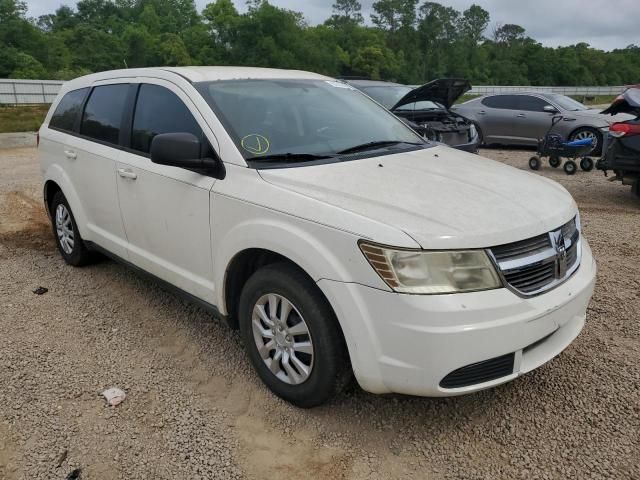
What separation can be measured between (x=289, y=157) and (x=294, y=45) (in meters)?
72.5

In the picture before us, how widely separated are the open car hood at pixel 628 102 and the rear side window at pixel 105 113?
19.9 feet

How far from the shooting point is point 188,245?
3342mm

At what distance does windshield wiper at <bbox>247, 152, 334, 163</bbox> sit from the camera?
305 centimetres

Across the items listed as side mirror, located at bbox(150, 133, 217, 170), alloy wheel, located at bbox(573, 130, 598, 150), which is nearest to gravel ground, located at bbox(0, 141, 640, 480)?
side mirror, located at bbox(150, 133, 217, 170)

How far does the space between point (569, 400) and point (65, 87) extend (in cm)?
484

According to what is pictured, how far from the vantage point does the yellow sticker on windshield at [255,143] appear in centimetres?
308

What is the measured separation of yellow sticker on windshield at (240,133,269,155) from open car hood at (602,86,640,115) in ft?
18.8

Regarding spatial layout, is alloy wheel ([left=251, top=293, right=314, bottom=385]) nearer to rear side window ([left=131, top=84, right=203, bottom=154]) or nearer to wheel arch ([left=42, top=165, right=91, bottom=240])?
rear side window ([left=131, top=84, right=203, bottom=154])

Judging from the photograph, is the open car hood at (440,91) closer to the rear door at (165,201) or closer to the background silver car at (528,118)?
the rear door at (165,201)

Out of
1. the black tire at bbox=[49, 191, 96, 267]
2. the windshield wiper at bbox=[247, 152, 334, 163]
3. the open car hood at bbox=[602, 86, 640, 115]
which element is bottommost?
the black tire at bbox=[49, 191, 96, 267]

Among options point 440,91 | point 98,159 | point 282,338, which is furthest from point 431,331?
point 440,91

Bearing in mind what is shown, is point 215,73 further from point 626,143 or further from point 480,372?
point 626,143

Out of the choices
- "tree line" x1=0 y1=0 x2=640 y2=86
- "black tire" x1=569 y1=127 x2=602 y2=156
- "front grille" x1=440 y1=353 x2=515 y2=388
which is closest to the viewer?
"front grille" x1=440 y1=353 x2=515 y2=388

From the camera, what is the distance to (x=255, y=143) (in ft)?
10.3
